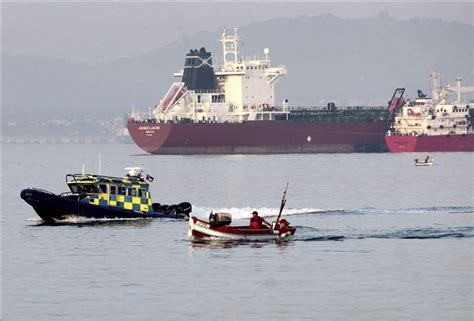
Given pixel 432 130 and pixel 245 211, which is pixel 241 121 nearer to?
pixel 432 130

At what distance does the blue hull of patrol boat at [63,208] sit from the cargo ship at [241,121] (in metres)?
106

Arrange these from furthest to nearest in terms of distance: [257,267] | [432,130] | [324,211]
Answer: [432,130]
[324,211]
[257,267]

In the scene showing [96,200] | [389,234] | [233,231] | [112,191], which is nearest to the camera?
[233,231]

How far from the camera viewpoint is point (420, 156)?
159750 millimetres

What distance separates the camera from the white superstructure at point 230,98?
170 metres

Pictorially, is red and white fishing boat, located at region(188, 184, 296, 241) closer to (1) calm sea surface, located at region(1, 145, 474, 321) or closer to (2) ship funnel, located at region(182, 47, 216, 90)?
(1) calm sea surface, located at region(1, 145, 474, 321)

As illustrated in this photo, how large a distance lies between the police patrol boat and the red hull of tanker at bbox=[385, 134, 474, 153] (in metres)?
108

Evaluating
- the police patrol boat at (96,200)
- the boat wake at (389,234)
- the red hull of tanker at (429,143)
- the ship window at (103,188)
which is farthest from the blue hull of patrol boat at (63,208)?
the red hull of tanker at (429,143)

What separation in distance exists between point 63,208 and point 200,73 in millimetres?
Answer: 119370

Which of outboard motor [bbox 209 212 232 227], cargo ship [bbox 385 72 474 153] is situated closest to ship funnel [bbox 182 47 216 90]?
→ cargo ship [bbox 385 72 474 153]

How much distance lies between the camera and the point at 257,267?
140 ft

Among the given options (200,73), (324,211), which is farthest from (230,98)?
(324,211)

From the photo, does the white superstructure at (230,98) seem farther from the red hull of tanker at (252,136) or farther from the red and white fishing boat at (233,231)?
the red and white fishing boat at (233,231)

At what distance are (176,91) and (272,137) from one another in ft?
52.0
